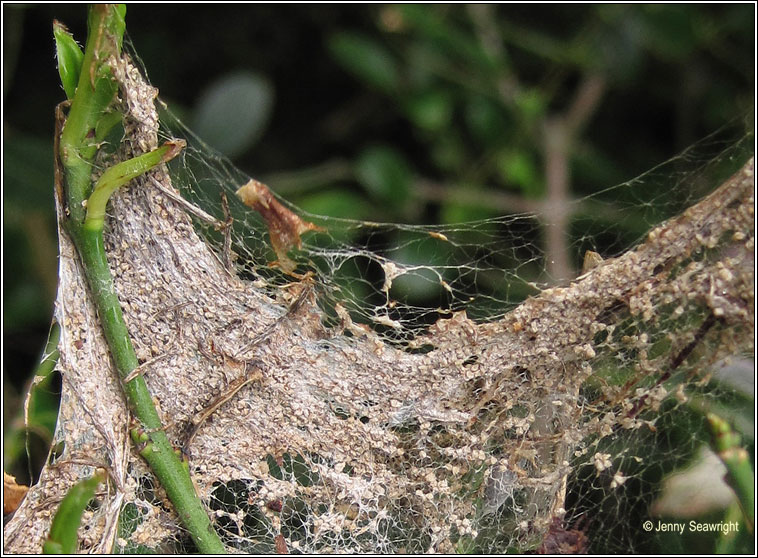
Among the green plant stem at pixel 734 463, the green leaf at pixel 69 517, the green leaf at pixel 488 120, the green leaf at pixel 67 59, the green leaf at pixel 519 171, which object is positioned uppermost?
the green leaf at pixel 488 120

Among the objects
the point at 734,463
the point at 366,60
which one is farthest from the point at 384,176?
the point at 734,463

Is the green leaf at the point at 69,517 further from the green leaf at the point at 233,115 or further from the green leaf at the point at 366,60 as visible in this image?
the green leaf at the point at 366,60

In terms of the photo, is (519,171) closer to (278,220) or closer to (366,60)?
(366,60)

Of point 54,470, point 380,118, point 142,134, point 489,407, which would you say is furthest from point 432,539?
point 380,118

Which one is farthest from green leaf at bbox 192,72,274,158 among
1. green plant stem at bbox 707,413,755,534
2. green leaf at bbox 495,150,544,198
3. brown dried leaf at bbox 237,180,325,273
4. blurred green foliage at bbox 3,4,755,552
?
green plant stem at bbox 707,413,755,534

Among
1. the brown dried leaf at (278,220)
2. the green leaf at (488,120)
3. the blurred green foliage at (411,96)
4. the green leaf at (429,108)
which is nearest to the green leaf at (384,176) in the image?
the blurred green foliage at (411,96)

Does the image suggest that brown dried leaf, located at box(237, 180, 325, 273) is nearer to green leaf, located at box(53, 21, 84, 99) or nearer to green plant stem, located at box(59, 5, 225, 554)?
green plant stem, located at box(59, 5, 225, 554)

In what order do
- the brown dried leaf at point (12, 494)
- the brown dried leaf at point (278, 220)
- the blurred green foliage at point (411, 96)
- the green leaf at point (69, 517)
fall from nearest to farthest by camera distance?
1. the green leaf at point (69, 517)
2. the brown dried leaf at point (278, 220)
3. the brown dried leaf at point (12, 494)
4. the blurred green foliage at point (411, 96)
